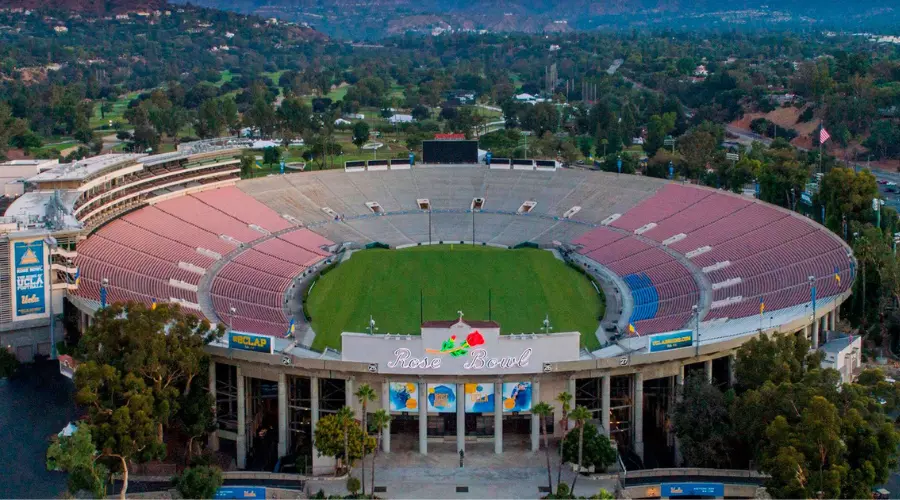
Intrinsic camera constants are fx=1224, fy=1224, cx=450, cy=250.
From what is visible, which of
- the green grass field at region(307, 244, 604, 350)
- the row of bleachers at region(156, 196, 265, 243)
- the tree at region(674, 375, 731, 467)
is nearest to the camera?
the tree at region(674, 375, 731, 467)

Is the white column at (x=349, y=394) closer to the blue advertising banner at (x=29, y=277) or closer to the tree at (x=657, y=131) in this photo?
the blue advertising banner at (x=29, y=277)

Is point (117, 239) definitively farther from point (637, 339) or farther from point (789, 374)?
point (789, 374)

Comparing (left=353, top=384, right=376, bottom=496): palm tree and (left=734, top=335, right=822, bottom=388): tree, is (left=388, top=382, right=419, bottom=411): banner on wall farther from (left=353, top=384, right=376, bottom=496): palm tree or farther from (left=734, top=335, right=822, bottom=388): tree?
(left=734, top=335, right=822, bottom=388): tree

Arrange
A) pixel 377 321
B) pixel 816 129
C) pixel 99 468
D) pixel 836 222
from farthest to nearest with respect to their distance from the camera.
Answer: pixel 816 129 → pixel 836 222 → pixel 377 321 → pixel 99 468

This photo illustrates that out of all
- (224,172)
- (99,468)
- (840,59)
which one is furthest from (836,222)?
(840,59)

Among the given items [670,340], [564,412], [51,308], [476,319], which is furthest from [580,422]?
[51,308]

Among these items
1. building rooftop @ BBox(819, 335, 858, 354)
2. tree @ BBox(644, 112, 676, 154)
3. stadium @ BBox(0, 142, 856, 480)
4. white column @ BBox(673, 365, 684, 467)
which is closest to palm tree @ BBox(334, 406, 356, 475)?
stadium @ BBox(0, 142, 856, 480)
